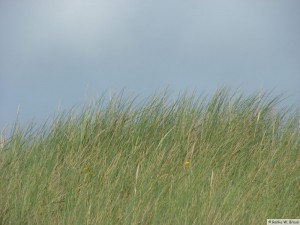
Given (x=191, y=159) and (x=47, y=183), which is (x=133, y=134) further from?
(x=47, y=183)

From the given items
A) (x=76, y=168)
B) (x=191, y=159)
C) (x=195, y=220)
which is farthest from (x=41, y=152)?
(x=195, y=220)

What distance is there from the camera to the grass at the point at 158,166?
395 centimetres

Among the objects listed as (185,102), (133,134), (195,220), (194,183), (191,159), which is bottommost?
(195,220)

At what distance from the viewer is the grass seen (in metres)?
3.95

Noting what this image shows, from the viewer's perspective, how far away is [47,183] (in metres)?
4.68

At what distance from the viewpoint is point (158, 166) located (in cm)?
484

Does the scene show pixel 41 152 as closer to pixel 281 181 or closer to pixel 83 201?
pixel 83 201

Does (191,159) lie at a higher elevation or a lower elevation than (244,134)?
lower

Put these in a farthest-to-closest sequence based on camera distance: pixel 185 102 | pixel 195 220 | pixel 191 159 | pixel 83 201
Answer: pixel 185 102 < pixel 191 159 < pixel 83 201 < pixel 195 220

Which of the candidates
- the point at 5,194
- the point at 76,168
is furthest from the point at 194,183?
the point at 5,194

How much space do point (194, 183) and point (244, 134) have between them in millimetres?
1651

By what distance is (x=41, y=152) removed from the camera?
554cm

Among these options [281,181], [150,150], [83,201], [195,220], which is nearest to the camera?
[195,220]

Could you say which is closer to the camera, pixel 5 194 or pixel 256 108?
pixel 5 194
